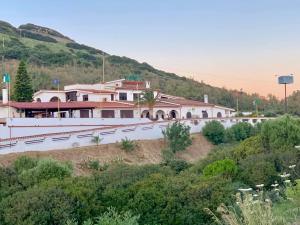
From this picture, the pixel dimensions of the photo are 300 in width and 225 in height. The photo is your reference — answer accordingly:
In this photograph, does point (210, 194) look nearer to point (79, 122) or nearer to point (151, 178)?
point (151, 178)

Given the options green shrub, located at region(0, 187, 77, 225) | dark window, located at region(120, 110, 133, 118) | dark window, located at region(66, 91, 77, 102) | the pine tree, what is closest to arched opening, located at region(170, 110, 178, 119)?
dark window, located at region(120, 110, 133, 118)

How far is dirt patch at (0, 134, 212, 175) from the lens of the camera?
35.3 m

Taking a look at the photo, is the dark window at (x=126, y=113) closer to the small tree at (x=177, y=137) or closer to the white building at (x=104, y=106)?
the white building at (x=104, y=106)

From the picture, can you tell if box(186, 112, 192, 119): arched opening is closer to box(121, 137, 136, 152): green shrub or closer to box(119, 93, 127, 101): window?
box(119, 93, 127, 101): window

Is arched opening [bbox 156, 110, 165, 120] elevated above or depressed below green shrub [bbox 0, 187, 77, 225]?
above

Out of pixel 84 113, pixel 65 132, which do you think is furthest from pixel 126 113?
pixel 65 132

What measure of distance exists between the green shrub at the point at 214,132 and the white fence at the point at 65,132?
1.80 metres

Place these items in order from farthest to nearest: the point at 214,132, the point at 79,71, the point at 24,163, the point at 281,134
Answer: the point at 79,71
the point at 214,132
the point at 24,163
the point at 281,134

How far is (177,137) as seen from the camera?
4456 cm

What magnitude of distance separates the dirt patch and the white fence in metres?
0.50

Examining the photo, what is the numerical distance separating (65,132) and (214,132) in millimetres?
15849

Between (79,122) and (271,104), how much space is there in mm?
58745

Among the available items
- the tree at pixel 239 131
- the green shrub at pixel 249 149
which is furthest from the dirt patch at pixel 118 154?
the green shrub at pixel 249 149

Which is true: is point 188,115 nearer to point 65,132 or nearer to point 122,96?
point 122,96
